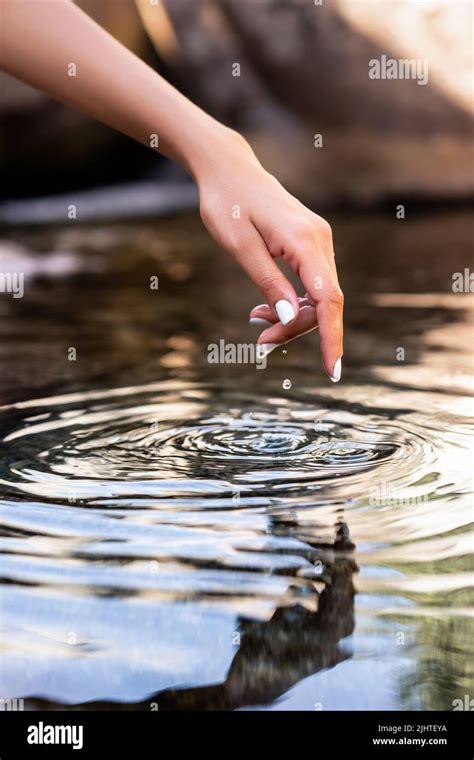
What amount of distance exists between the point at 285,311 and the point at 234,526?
271mm

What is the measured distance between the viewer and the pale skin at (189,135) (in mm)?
1406

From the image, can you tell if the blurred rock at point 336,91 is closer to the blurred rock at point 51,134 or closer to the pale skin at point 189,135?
the blurred rock at point 51,134

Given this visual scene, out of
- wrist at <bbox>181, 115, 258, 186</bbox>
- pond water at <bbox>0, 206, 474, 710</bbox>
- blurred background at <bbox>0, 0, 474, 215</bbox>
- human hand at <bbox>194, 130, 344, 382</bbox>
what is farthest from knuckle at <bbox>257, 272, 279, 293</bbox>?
blurred background at <bbox>0, 0, 474, 215</bbox>

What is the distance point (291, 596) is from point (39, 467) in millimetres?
581

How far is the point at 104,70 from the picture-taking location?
1450 mm

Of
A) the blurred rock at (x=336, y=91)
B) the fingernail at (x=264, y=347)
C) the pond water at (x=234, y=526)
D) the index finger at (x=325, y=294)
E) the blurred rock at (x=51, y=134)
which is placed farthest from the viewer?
the blurred rock at (x=336, y=91)

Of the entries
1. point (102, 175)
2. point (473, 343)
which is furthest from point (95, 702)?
point (102, 175)

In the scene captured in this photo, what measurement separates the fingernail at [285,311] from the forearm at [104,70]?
0.20m

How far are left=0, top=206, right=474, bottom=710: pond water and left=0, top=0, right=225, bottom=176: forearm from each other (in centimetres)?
46

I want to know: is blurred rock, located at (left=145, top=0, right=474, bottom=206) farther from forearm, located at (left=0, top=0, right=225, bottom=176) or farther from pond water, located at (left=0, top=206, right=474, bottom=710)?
forearm, located at (left=0, top=0, right=225, bottom=176)

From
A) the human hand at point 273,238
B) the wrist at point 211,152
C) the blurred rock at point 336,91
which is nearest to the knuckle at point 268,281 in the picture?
the human hand at point 273,238

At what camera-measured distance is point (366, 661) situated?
1087 millimetres

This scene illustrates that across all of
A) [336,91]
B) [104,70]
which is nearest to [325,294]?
[104,70]
